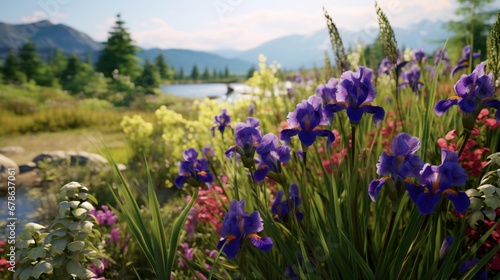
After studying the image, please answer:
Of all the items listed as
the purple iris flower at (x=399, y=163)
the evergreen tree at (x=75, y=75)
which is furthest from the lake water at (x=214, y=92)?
the evergreen tree at (x=75, y=75)

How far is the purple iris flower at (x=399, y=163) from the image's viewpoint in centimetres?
159

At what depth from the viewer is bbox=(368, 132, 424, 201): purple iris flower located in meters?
1.59

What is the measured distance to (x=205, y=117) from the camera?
5219 millimetres

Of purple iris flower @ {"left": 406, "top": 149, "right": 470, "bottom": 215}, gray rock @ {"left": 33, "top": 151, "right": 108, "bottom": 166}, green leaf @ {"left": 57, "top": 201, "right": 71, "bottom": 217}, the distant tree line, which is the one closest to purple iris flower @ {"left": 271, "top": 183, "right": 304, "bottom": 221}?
purple iris flower @ {"left": 406, "top": 149, "right": 470, "bottom": 215}

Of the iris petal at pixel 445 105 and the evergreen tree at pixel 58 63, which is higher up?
the evergreen tree at pixel 58 63

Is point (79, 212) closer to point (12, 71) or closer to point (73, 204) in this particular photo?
point (73, 204)

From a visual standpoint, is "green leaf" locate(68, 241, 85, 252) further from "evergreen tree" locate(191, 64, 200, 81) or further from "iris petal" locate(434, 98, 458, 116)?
"evergreen tree" locate(191, 64, 200, 81)

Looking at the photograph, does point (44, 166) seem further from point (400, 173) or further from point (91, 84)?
point (91, 84)

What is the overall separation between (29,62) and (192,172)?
31.7 meters

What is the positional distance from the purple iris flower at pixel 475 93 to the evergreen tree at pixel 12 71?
97.5ft

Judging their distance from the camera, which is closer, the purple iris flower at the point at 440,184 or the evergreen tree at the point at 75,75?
the purple iris flower at the point at 440,184

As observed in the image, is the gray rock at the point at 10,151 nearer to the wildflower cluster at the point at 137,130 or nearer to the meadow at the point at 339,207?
the wildflower cluster at the point at 137,130

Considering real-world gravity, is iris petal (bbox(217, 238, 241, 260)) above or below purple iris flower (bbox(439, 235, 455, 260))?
above

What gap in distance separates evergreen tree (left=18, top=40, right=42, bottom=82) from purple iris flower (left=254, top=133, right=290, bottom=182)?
31.8m
